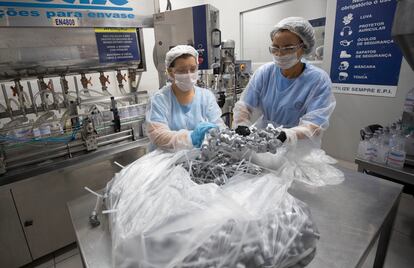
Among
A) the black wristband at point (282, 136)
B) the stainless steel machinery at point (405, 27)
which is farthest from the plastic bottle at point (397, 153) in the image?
the black wristband at point (282, 136)

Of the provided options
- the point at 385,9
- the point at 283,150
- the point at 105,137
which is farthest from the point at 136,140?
the point at 385,9

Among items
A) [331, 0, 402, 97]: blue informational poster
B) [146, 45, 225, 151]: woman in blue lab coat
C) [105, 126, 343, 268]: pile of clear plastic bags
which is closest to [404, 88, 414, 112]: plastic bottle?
[331, 0, 402, 97]: blue informational poster

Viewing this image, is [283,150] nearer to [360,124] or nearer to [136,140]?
[136,140]

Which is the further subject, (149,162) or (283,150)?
(283,150)

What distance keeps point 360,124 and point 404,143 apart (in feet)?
2.84

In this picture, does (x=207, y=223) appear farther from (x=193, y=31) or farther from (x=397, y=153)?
(x=193, y=31)

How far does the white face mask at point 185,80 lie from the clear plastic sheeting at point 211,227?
0.73 meters

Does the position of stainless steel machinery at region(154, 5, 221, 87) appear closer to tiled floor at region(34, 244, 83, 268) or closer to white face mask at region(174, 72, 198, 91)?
white face mask at region(174, 72, 198, 91)

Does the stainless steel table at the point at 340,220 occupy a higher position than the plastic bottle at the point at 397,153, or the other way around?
the stainless steel table at the point at 340,220

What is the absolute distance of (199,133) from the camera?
1.12m

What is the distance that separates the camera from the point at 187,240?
0.58 m

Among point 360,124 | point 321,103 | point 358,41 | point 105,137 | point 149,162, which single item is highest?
point 358,41

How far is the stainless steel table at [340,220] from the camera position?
0.70m

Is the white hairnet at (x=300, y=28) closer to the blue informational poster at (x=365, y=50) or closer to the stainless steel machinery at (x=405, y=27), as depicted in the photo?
the stainless steel machinery at (x=405, y=27)
